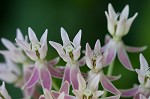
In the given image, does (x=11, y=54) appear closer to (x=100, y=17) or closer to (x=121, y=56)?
(x=121, y=56)

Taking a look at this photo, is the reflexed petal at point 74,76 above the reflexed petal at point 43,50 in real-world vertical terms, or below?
below

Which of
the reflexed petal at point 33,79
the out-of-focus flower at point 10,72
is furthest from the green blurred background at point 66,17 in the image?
the reflexed petal at point 33,79

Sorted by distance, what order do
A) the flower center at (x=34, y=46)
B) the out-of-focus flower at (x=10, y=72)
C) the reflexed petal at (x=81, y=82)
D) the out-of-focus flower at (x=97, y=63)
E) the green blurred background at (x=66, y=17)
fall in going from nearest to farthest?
1. the reflexed petal at (x=81, y=82)
2. the out-of-focus flower at (x=97, y=63)
3. the flower center at (x=34, y=46)
4. the out-of-focus flower at (x=10, y=72)
5. the green blurred background at (x=66, y=17)

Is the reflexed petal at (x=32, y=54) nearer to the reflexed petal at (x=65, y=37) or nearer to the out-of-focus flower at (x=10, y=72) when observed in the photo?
the reflexed petal at (x=65, y=37)

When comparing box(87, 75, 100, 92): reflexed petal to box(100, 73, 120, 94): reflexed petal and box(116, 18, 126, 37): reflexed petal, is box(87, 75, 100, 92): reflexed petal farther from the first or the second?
box(116, 18, 126, 37): reflexed petal

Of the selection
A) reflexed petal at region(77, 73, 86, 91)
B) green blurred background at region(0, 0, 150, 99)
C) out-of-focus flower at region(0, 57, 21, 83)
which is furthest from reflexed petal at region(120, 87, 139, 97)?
green blurred background at region(0, 0, 150, 99)

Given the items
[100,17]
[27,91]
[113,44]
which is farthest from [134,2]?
[27,91]

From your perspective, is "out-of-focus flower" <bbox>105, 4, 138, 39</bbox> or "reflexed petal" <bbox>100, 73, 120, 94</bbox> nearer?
"reflexed petal" <bbox>100, 73, 120, 94</bbox>

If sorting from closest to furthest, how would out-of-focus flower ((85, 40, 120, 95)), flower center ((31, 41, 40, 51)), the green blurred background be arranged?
out-of-focus flower ((85, 40, 120, 95)) < flower center ((31, 41, 40, 51)) < the green blurred background
